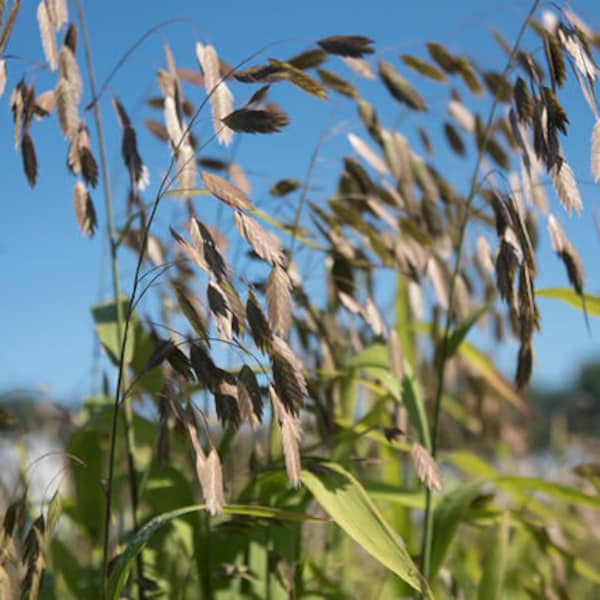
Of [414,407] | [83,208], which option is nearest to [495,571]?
[414,407]

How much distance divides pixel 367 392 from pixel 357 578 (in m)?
0.41

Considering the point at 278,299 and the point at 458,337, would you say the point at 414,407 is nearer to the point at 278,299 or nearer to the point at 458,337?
the point at 458,337

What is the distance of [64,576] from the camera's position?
1.40m

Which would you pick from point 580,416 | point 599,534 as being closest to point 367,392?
point 599,534

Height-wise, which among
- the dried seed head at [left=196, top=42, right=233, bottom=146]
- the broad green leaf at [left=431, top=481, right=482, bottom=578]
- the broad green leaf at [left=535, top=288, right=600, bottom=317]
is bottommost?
the broad green leaf at [left=431, top=481, right=482, bottom=578]

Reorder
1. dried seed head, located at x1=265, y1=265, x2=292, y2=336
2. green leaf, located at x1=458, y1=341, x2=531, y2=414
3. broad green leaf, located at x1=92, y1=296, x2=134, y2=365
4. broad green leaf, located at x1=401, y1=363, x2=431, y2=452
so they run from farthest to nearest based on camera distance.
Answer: green leaf, located at x1=458, y1=341, x2=531, y2=414, broad green leaf, located at x1=92, y1=296, x2=134, y2=365, broad green leaf, located at x1=401, y1=363, x2=431, y2=452, dried seed head, located at x1=265, y1=265, x2=292, y2=336

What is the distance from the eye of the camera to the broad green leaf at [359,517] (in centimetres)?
92

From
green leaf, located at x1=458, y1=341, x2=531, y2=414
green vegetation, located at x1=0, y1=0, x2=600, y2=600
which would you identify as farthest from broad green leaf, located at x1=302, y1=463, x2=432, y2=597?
green leaf, located at x1=458, y1=341, x2=531, y2=414

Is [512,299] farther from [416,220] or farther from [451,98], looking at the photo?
[451,98]

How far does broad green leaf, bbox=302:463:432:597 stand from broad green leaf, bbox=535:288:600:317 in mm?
414

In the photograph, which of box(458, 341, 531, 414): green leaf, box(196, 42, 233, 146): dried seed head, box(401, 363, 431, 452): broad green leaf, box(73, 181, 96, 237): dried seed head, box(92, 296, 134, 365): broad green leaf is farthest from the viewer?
box(458, 341, 531, 414): green leaf

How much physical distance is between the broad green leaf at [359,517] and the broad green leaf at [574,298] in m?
0.41

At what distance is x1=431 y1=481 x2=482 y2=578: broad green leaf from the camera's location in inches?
46.4

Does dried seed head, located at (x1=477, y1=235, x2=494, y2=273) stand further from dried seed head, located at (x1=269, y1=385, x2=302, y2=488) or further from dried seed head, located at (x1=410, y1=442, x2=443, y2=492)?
dried seed head, located at (x1=269, y1=385, x2=302, y2=488)
